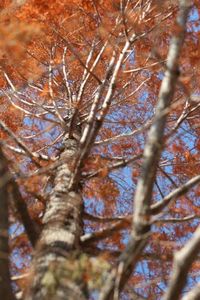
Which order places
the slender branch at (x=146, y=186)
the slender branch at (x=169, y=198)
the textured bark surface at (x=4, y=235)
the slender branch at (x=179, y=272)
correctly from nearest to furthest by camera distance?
the slender branch at (x=179, y=272), the slender branch at (x=146, y=186), the textured bark surface at (x=4, y=235), the slender branch at (x=169, y=198)

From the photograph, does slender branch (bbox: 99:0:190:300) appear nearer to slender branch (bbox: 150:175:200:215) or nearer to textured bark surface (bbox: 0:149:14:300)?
slender branch (bbox: 150:175:200:215)

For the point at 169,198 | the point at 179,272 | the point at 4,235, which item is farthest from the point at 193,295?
the point at 4,235

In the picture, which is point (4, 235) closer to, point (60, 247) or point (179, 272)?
point (60, 247)

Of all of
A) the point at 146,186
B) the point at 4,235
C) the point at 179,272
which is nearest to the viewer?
the point at 179,272

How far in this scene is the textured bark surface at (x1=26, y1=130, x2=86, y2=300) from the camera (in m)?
3.17

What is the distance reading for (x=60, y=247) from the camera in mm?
4055

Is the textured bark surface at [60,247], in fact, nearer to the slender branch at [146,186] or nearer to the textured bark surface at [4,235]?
the textured bark surface at [4,235]

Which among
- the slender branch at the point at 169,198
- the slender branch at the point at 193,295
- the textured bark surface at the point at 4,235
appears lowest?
the slender branch at the point at 193,295

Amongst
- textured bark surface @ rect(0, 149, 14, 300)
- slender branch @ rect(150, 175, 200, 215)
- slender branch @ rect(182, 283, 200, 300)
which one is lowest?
slender branch @ rect(182, 283, 200, 300)

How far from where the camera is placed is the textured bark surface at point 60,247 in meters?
3.17

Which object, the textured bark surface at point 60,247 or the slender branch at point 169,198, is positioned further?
the slender branch at point 169,198

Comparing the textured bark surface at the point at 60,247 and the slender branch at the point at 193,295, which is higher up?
the textured bark surface at the point at 60,247

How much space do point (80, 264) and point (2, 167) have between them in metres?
1.07

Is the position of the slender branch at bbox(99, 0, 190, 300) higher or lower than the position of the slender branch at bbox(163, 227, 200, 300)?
higher
